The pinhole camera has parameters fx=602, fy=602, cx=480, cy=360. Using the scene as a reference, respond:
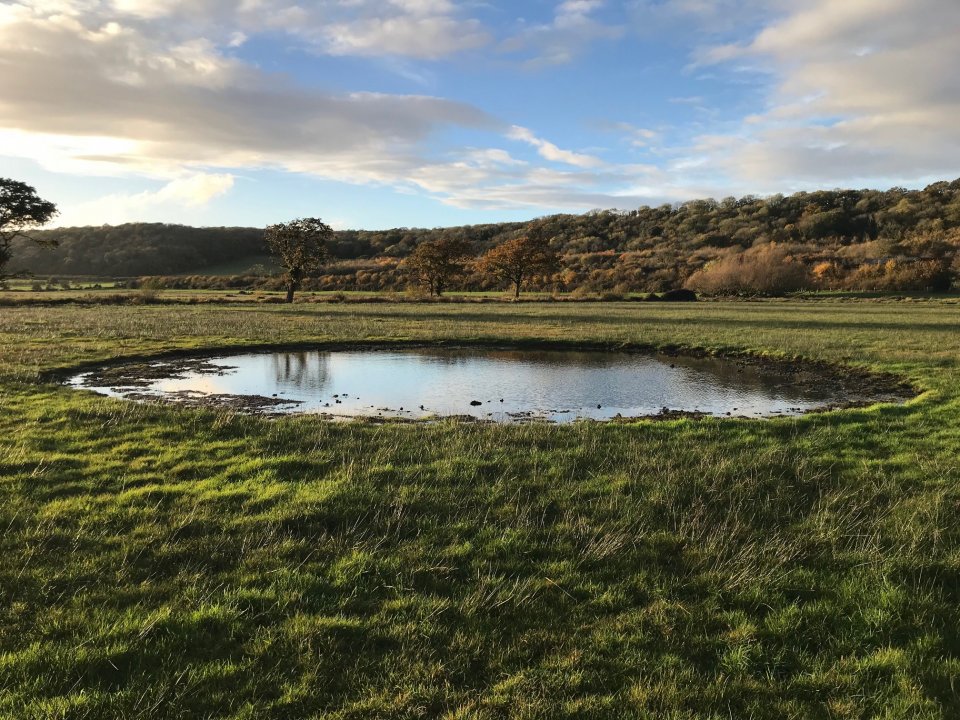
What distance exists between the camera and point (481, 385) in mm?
20031

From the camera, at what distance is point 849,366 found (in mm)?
22969

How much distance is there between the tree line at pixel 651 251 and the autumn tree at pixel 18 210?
3.03 meters

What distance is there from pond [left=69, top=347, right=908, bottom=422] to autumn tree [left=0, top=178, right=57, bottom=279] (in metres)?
41.5

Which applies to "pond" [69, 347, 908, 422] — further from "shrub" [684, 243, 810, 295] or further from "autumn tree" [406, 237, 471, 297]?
"shrub" [684, 243, 810, 295]

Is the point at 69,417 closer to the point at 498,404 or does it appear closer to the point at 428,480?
the point at 428,480

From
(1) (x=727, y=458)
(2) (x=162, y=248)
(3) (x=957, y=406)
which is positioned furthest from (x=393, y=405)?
(2) (x=162, y=248)

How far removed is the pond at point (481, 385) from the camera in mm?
16422

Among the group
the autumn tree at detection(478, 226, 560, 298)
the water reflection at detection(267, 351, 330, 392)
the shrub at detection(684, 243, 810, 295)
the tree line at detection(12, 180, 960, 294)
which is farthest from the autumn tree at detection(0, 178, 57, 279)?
the shrub at detection(684, 243, 810, 295)

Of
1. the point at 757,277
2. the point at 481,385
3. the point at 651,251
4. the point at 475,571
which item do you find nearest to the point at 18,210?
the point at 481,385

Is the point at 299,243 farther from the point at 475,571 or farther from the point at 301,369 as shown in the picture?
the point at 475,571

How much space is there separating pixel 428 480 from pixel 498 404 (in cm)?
780

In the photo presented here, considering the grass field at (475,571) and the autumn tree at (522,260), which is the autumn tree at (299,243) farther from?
the grass field at (475,571)

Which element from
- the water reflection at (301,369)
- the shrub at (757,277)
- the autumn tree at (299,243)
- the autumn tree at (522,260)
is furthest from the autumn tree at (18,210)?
the shrub at (757,277)

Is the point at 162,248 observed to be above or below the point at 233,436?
above
